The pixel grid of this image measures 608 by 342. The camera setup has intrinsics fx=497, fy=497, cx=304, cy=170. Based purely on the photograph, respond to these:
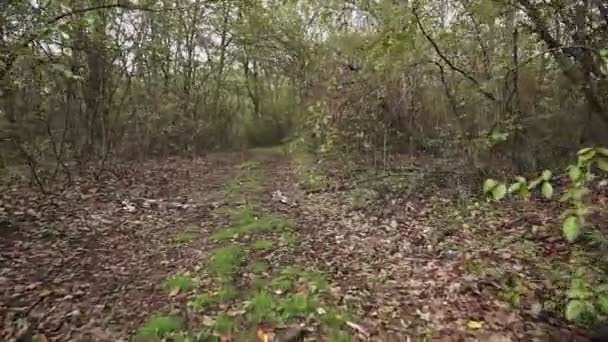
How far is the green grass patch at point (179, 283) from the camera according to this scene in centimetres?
421

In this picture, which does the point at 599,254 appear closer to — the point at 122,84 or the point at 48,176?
the point at 48,176

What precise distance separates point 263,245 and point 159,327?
6.07ft

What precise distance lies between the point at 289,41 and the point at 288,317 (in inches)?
417

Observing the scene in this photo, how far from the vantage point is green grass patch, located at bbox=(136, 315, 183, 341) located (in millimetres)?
3451

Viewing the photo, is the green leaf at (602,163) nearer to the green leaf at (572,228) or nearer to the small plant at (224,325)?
the green leaf at (572,228)

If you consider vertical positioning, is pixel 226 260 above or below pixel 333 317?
above

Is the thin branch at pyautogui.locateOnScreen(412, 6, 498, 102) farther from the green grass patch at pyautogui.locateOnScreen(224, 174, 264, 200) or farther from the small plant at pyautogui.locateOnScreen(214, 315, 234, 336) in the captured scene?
the small plant at pyautogui.locateOnScreen(214, 315, 234, 336)

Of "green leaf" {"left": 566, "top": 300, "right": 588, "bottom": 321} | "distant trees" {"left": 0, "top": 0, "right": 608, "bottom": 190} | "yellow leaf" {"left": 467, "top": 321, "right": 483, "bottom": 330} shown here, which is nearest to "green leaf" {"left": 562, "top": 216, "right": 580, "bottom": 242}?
"distant trees" {"left": 0, "top": 0, "right": 608, "bottom": 190}

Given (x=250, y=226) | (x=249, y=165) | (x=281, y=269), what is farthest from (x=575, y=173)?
(x=249, y=165)

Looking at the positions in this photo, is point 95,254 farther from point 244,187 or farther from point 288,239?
point 244,187

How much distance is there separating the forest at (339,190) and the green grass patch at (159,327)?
18 millimetres

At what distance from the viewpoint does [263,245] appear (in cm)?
525

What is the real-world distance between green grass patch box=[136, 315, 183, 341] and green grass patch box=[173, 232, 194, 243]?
75.0 inches

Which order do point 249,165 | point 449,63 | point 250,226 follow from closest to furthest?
point 250,226 < point 449,63 < point 249,165
